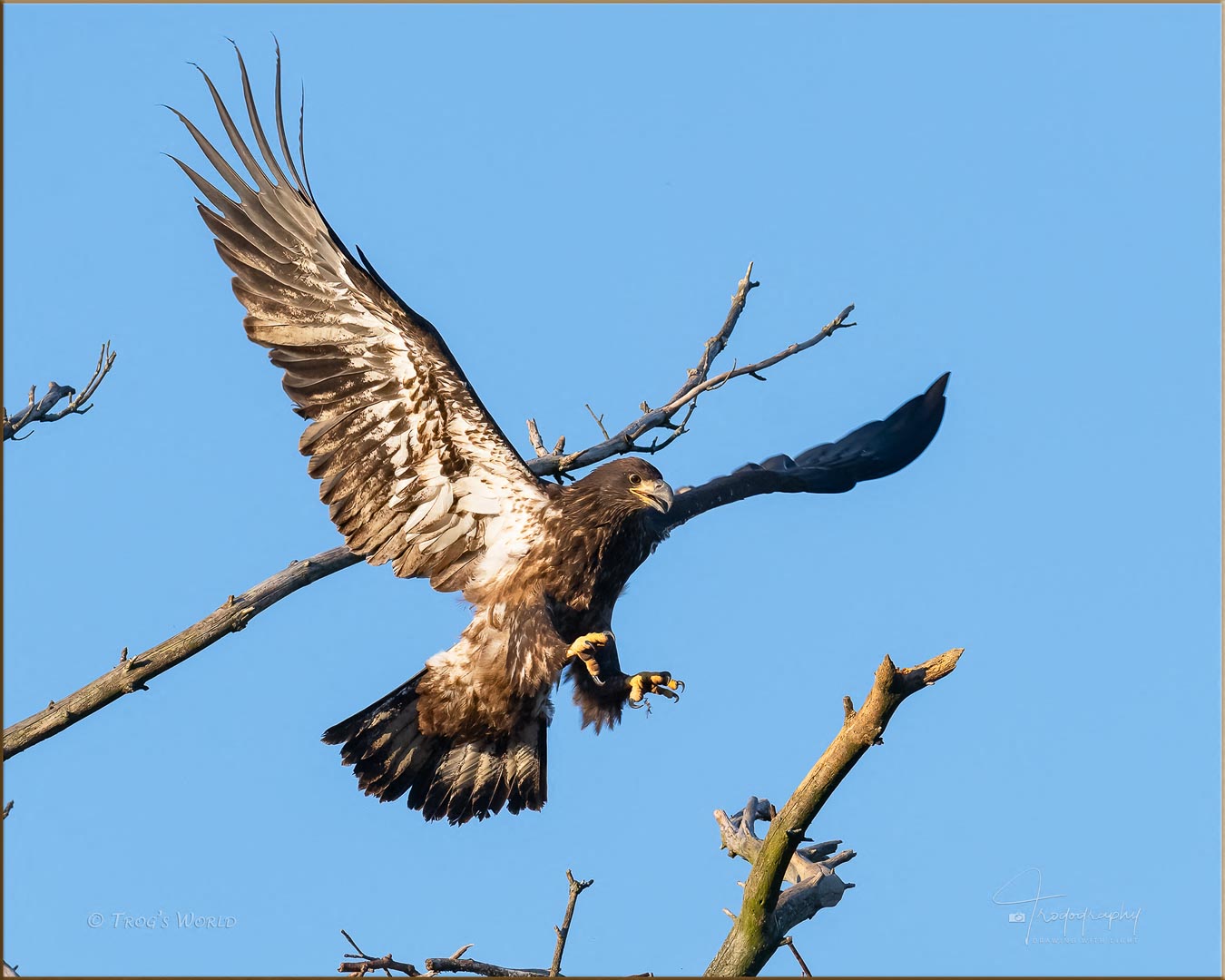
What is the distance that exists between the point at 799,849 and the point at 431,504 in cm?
243

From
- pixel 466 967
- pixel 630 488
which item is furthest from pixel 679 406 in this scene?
pixel 466 967

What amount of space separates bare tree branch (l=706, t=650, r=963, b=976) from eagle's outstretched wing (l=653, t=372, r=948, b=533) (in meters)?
2.81

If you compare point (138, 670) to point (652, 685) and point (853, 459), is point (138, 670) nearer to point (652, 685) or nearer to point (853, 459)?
point (652, 685)

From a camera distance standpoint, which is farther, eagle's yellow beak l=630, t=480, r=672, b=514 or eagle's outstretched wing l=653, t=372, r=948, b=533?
eagle's outstretched wing l=653, t=372, r=948, b=533

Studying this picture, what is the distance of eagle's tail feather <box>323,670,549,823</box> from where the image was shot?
711 cm

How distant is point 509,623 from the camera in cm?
684

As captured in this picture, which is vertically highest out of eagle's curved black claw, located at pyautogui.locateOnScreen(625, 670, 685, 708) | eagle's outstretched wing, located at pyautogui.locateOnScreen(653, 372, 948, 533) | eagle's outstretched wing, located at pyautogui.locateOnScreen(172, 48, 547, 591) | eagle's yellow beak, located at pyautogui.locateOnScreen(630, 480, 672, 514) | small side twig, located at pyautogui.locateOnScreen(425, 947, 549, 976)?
eagle's outstretched wing, located at pyautogui.locateOnScreen(653, 372, 948, 533)

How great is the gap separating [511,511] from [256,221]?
6.07 feet

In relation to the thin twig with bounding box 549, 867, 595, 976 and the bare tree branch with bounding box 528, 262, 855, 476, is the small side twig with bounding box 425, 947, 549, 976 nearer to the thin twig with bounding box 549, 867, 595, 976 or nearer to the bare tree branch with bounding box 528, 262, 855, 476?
the thin twig with bounding box 549, 867, 595, 976

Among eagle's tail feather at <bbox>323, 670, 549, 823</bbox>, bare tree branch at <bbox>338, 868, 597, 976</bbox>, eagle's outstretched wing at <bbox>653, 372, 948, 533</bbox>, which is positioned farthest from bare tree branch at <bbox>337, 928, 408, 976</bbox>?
eagle's outstretched wing at <bbox>653, 372, 948, 533</bbox>

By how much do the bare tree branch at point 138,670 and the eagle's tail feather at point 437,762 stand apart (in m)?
1.02

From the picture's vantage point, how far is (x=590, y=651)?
6.55m

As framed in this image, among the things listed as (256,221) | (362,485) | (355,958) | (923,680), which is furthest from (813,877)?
(256,221)

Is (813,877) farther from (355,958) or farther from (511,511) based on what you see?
(511,511)
